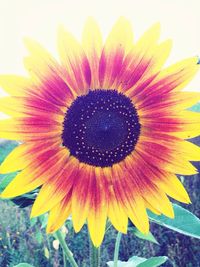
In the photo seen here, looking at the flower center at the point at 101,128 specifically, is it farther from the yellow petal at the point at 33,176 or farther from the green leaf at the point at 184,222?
the green leaf at the point at 184,222

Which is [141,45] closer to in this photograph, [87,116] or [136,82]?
[136,82]

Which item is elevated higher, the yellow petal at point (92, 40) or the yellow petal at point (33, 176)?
the yellow petal at point (92, 40)

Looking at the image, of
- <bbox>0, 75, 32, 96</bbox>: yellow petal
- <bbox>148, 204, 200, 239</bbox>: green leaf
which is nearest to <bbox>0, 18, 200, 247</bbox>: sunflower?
<bbox>0, 75, 32, 96</bbox>: yellow petal

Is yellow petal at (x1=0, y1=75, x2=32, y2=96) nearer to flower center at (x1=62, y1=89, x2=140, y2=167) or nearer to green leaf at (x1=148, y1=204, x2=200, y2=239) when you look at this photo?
flower center at (x1=62, y1=89, x2=140, y2=167)

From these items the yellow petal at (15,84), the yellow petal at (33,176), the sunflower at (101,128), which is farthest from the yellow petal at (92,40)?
the yellow petal at (33,176)

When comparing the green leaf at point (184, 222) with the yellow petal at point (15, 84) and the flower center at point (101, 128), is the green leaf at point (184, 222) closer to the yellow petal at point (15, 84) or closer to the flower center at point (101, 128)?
the flower center at point (101, 128)

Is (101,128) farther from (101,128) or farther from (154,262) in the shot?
(154,262)

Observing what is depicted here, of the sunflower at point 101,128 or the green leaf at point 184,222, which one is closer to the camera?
the sunflower at point 101,128

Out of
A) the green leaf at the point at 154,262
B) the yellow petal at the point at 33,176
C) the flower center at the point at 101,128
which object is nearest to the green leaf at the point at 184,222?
the green leaf at the point at 154,262

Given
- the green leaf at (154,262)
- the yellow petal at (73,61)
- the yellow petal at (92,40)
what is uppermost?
the yellow petal at (92,40)
